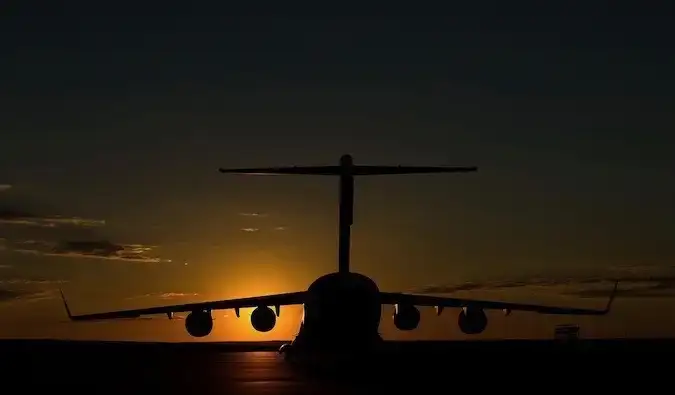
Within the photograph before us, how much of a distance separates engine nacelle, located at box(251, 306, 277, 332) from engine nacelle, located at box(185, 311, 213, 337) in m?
1.86

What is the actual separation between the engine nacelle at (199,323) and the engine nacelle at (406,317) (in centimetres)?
770

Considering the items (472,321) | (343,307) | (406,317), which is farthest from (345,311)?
(472,321)

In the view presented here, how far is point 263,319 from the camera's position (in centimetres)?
4075

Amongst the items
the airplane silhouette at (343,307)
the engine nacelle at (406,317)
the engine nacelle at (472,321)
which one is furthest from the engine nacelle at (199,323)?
the engine nacelle at (472,321)

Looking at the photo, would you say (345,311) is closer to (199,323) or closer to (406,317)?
(406,317)

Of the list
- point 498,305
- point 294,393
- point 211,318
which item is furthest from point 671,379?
point 211,318

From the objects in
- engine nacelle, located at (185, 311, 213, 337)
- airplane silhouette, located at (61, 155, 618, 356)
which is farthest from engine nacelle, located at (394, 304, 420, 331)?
engine nacelle, located at (185, 311, 213, 337)

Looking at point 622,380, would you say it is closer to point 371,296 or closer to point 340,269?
point 371,296

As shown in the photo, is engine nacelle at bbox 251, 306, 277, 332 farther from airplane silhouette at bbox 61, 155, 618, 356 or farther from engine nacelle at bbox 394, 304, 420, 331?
engine nacelle at bbox 394, 304, 420, 331

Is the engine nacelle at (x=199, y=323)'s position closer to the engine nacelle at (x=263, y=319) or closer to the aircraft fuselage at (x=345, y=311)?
the engine nacelle at (x=263, y=319)

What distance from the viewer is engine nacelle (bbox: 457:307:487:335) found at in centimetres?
4103

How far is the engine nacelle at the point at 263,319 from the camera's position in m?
40.5

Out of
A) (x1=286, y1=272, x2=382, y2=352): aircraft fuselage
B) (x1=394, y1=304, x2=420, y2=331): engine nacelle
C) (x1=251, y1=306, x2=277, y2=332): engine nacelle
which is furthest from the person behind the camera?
(x1=394, y1=304, x2=420, y2=331): engine nacelle

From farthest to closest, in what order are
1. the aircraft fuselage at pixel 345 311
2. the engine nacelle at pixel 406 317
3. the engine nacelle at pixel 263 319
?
the engine nacelle at pixel 406 317, the engine nacelle at pixel 263 319, the aircraft fuselage at pixel 345 311
